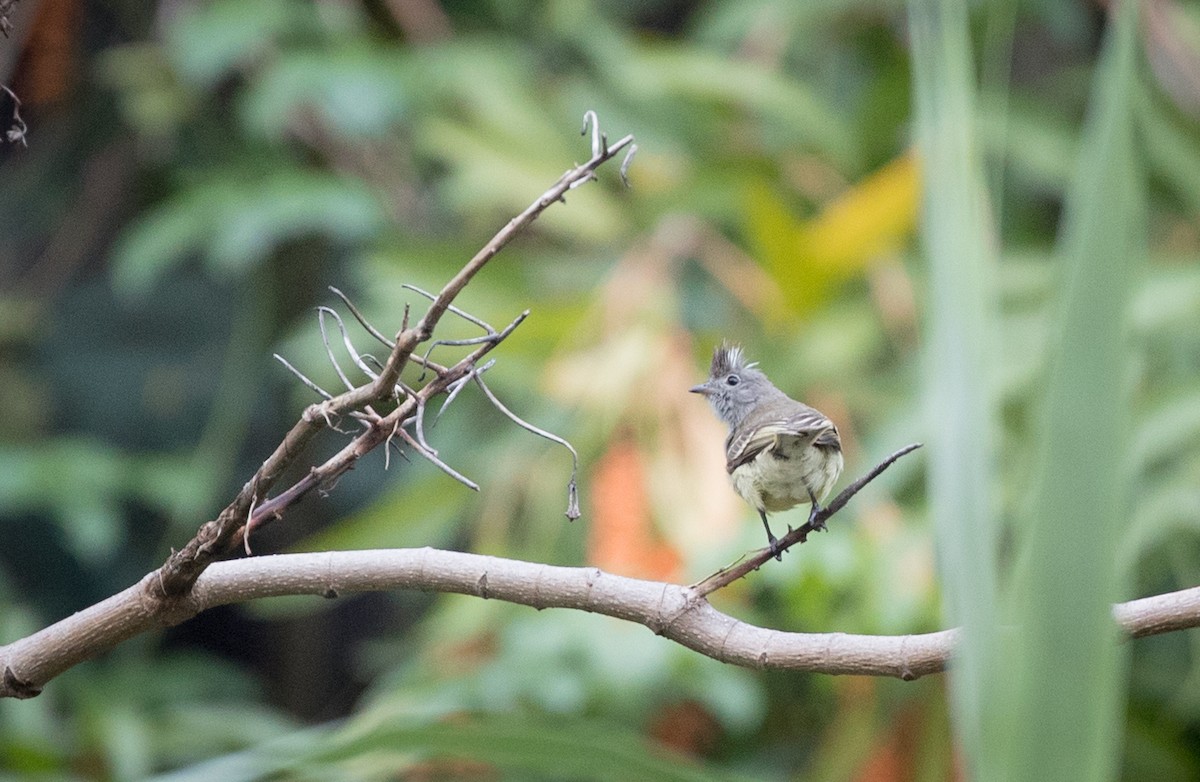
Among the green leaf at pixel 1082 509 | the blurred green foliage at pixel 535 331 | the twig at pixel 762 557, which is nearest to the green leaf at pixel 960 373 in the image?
the green leaf at pixel 1082 509

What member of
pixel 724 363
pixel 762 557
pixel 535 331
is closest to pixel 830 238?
pixel 535 331

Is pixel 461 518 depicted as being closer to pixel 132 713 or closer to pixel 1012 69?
pixel 132 713

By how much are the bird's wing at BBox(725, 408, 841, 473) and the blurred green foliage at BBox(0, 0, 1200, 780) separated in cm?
57

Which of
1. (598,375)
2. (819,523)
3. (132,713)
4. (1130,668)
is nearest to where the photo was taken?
(819,523)

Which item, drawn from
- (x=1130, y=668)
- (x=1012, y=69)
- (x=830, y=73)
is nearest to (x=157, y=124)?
(x=830, y=73)

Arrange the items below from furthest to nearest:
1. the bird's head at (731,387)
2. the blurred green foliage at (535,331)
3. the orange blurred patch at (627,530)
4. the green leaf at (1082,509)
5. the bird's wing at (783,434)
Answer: the blurred green foliage at (535,331) < the orange blurred patch at (627,530) < the bird's head at (731,387) < the bird's wing at (783,434) < the green leaf at (1082,509)

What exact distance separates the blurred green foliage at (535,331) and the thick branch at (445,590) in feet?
2.60

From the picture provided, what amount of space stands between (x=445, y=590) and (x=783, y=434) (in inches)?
15.4

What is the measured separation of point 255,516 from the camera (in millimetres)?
697

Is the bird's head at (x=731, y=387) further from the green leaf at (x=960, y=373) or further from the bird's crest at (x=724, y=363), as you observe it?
the green leaf at (x=960, y=373)

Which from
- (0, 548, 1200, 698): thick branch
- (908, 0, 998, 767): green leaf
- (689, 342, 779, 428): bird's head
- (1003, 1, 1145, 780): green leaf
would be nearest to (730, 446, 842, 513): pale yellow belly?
(689, 342, 779, 428): bird's head

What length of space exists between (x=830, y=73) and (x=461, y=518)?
177 centimetres

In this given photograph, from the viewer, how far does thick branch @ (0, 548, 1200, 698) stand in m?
0.71

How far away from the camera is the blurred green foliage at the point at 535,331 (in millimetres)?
2131
